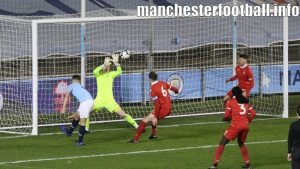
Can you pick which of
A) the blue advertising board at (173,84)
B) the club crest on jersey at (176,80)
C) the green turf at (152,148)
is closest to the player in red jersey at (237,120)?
the green turf at (152,148)

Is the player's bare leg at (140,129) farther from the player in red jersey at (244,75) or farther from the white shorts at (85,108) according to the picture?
the player in red jersey at (244,75)

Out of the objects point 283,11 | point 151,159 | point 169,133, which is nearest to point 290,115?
point 283,11

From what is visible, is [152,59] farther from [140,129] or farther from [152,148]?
[152,148]

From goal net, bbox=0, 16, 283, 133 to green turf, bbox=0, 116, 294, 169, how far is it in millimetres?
1937

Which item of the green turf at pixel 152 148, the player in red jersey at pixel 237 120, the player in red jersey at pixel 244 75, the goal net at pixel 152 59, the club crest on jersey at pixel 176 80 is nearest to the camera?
the player in red jersey at pixel 237 120

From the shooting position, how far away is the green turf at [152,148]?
2308 cm

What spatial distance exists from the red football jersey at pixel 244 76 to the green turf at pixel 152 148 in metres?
1.18

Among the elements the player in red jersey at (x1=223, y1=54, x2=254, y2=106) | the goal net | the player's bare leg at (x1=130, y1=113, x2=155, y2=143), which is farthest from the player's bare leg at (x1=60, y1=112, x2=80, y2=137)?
the player in red jersey at (x1=223, y1=54, x2=254, y2=106)

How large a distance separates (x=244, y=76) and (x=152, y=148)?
19.6ft

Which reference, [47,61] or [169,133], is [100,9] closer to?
[47,61]

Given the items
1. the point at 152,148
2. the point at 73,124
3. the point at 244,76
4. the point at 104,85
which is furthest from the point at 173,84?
the point at 152,148

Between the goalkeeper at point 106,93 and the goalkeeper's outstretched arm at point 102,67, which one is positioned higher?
the goalkeeper's outstretched arm at point 102,67

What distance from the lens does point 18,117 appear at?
1129 inches

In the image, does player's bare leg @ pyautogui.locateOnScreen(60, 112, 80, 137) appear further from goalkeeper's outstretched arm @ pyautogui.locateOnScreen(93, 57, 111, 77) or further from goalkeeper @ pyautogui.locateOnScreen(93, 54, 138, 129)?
goalkeeper's outstretched arm @ pyautogui.locateOnScreen(93, 57, 111, 77)
